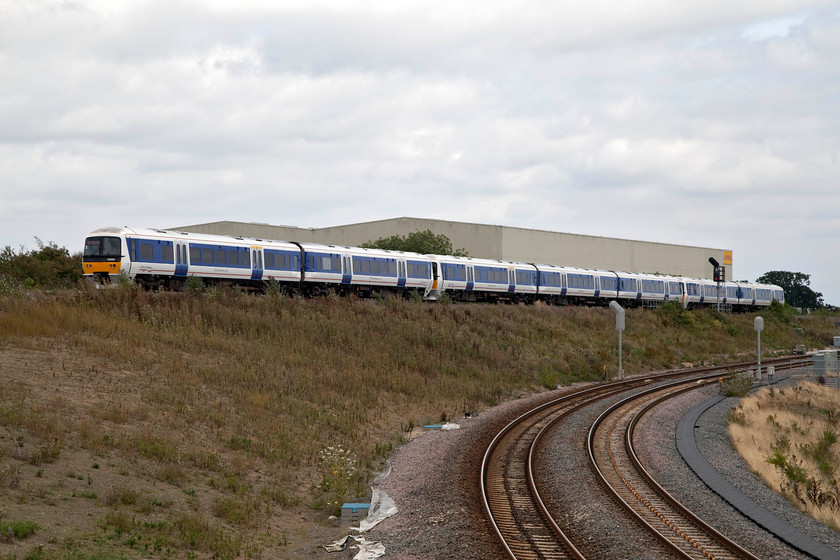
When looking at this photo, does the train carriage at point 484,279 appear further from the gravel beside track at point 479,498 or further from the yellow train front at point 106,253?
the gravel beside track at point 479,498

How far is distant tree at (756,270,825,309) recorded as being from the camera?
499ft

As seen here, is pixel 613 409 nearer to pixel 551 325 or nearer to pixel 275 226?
pixel 551 325

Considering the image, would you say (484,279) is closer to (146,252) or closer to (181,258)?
(181,258)

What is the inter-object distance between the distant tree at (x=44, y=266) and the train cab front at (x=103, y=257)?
2.55m

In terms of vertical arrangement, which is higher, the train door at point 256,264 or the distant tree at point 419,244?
the distant tree at point 419,244

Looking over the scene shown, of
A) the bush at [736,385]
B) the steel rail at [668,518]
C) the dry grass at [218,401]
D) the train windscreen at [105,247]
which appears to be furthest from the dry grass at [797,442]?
the train windscreen at [105,247]

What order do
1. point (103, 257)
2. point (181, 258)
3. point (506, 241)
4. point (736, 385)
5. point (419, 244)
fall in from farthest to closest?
point (506, 241) < point (419, 244) < point (736, 385) < point (181, 258) < point (103, 257)

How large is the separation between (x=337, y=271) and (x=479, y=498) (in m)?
27.8

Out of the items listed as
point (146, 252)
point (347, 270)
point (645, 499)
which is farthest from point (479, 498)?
point (347, 270)

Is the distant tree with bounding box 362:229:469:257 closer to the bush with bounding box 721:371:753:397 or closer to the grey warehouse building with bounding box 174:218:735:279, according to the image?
the grey warehouse building with bounding box 174:218:735:279

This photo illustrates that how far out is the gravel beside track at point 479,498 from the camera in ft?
42.2

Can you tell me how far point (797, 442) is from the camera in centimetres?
2655

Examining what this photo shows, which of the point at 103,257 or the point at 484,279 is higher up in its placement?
the point at 103,257

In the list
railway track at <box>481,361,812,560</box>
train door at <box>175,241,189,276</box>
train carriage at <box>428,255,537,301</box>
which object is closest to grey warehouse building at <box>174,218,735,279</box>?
train carriage at <box>428,255,537,301</box>
